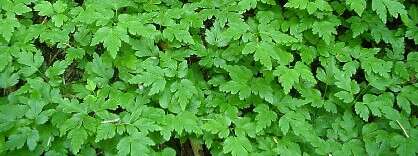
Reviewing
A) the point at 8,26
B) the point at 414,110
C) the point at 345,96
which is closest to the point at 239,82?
the point at 345,96

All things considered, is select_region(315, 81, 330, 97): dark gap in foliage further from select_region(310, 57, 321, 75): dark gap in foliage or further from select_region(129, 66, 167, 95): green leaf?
select_region(129, 66, 167, 95): green leaf

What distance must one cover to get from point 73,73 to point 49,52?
0.29 meters

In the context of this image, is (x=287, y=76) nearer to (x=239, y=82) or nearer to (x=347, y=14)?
(x=239, y=82)

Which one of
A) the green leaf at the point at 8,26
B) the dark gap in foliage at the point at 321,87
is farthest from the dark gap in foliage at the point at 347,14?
the green leaf at the point at 8,26

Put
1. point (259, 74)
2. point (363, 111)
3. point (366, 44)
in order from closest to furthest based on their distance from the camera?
point (363, 111) → point (259, 74) → point (366, 44)

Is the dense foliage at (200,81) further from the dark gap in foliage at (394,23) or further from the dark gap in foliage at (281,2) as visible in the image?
the dark gap in foliage at (394,23)

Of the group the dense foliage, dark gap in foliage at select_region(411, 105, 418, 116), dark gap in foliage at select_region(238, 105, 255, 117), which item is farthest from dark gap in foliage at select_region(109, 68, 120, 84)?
dark gap in foliage at select_region(411, 105, 418, 116)

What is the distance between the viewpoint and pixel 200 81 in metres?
3.63

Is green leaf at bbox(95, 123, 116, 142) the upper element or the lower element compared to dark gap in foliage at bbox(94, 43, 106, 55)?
lower

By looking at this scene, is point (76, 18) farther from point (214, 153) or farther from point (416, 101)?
point (416, 101)

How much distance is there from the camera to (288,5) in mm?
3596

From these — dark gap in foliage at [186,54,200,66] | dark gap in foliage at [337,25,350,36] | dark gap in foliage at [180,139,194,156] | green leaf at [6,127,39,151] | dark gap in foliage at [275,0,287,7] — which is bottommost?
dark gap in foliage at [180,139,194,156]

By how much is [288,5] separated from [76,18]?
4.83 feet

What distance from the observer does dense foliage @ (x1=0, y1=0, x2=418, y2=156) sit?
3.23 meters
